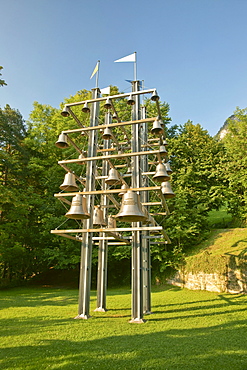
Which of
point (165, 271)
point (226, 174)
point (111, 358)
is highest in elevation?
point (226, 174)

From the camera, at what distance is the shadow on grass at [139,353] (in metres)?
4.21

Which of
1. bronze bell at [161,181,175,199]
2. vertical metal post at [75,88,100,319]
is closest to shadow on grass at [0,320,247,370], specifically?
vertical metal post at [75,88,100,319]

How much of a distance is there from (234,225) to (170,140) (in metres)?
8.44

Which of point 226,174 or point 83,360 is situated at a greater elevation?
point 226,174

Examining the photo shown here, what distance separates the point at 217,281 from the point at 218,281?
5 cm

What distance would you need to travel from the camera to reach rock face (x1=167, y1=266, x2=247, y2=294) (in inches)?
509

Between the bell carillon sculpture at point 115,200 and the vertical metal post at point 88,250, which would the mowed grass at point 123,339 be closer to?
the vertical metal post at point 88,250

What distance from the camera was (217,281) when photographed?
13.7 metres

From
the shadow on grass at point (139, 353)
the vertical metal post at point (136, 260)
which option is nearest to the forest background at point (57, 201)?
the vertical metal post at point (136, 260)

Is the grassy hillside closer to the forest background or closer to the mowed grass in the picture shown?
the forest background

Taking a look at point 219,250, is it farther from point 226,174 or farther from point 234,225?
point 226,174

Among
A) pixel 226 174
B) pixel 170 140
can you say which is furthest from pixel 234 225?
pixel 170 140

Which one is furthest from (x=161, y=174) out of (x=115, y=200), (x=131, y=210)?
(x=131, y=210)

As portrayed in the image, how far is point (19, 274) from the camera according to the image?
21266 mm
